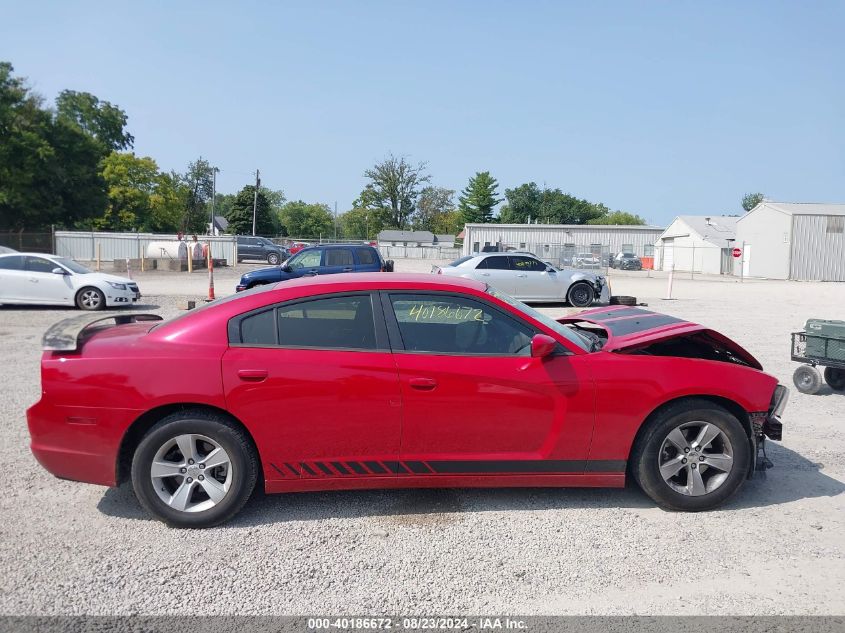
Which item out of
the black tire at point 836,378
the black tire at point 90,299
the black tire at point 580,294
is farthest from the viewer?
the black tire at point 580,294

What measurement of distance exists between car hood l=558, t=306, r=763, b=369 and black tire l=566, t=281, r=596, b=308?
13.4 metres

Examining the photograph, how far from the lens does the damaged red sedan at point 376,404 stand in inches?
159

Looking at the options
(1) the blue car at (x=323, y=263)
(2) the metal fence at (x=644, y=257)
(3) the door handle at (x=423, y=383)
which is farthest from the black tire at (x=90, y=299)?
(2) the metal fence at (x=644, y=257)

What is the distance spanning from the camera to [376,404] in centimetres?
409

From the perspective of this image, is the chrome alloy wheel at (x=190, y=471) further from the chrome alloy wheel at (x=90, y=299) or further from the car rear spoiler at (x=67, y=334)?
the chrome alloy wheel at (x=90, y=299)

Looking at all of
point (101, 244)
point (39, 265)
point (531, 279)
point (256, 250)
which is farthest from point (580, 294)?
point (256, 250)

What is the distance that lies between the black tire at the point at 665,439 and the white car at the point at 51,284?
14537 mm

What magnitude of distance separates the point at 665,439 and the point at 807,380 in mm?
4619

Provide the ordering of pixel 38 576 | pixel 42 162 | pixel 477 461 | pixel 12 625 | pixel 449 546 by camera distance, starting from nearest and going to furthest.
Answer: pixel 12 625 < pixel 38 576 < pixel 449 546 < pixel 477 461 < pixel 42 162

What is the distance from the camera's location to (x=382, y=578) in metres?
3.54

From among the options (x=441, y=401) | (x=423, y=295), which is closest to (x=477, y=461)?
(x=441, y=401)

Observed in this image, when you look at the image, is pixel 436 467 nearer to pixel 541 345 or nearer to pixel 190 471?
pixel 541 345

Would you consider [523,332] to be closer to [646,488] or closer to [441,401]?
[441,401]

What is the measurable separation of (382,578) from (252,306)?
1.85m
